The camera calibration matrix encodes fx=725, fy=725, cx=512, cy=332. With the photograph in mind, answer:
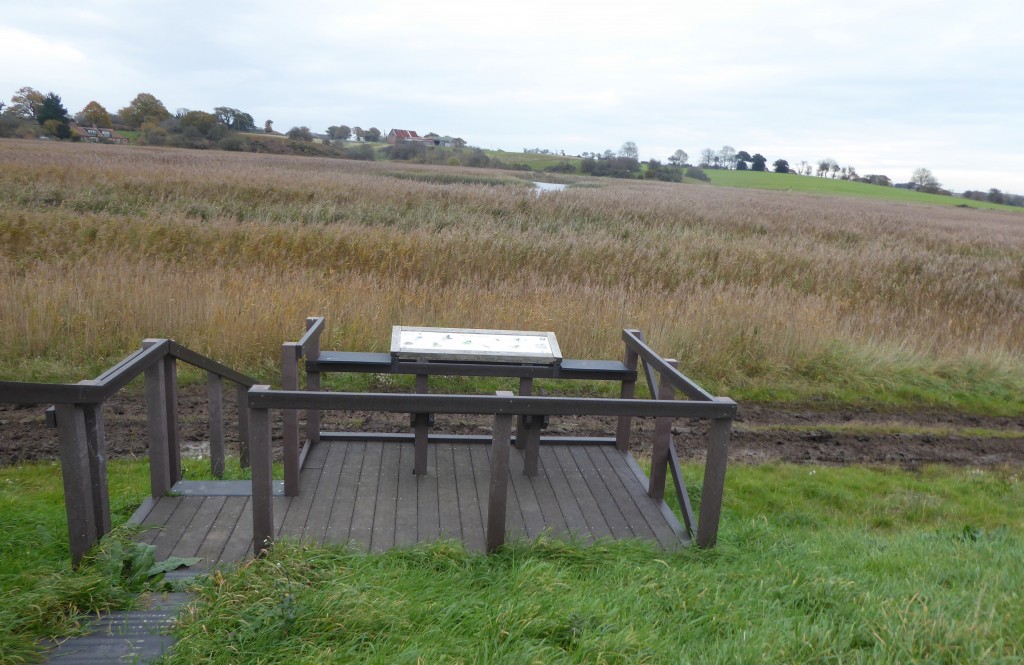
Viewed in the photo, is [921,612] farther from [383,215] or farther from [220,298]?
[383,215]

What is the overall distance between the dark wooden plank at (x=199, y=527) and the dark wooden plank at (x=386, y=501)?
939 millimetres

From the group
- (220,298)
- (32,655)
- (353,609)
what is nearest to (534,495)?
(353,609)

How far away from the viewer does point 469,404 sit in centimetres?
370

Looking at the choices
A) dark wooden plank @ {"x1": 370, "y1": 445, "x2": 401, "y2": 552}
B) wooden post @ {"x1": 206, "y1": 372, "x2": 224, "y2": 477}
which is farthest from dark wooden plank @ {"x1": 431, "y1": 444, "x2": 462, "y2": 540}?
wooden post @ {"x1": 206, "y1": 372, "x2": 224, "y2": 477}

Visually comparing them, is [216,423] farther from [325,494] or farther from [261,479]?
[261,479]

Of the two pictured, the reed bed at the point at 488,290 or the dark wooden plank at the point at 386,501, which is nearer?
the dark wooden plank at the point at 386,501

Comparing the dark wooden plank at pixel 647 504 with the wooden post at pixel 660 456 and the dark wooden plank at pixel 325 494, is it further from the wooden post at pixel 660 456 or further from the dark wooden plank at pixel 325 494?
the dark wooden plank at pixel 325 494

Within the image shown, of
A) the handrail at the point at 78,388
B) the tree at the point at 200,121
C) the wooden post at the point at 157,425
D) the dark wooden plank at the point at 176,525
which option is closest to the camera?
the handrail at the point at 78,388

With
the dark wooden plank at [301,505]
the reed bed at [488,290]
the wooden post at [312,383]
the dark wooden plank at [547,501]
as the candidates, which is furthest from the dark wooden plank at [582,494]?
the reed bed at [488,290]

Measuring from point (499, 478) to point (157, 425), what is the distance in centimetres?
214

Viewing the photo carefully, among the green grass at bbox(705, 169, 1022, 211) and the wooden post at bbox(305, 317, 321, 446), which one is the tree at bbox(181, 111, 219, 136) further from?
the wooden post at bbox(305, 317, 321, 446)

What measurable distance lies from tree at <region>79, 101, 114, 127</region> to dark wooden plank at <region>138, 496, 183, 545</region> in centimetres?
8383

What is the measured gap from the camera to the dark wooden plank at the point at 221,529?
151 inches

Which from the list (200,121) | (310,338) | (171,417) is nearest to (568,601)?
(310,338)
